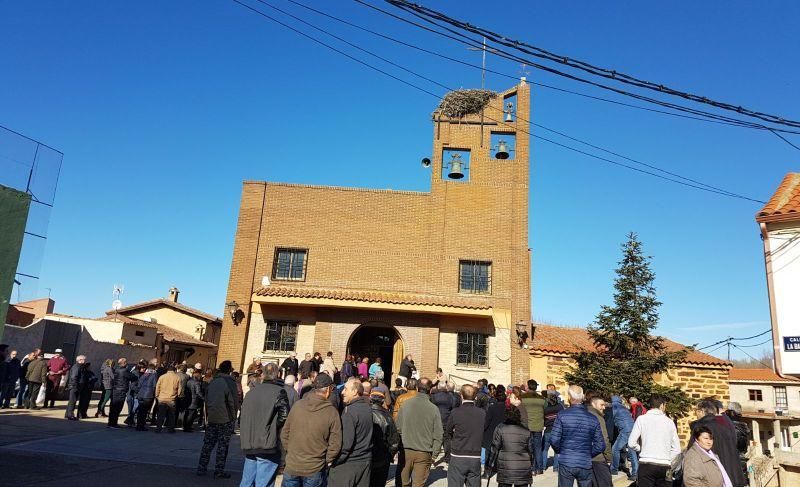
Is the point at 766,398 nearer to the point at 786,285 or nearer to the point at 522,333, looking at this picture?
the point at 522,333

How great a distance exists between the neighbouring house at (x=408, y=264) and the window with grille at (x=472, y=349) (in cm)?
4

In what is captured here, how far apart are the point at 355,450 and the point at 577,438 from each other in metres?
2.99

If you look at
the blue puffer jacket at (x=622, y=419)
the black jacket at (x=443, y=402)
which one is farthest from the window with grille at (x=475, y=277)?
the black jacket at (x=443, y=402)

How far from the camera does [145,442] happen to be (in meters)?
11.0

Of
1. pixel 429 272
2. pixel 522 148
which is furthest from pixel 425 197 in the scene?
pixel 522 148

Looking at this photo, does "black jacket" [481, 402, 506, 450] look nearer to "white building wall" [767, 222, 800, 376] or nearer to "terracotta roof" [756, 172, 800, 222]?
"white building wall" [767, 222, 800, 376]

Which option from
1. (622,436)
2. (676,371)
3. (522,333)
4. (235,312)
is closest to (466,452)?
(622,436)

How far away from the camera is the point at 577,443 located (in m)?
6.75

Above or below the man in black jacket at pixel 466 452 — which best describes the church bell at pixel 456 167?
above

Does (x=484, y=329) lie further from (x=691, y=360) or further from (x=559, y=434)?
(x=559, y=434)

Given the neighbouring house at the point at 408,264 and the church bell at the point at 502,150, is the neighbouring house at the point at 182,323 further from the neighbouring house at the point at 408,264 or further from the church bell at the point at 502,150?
the church bell at the point at 502,150

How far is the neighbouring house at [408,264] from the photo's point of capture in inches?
711

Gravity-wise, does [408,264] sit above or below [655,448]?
above

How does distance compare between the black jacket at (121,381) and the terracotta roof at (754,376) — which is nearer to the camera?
the black jacket at (121,381)
